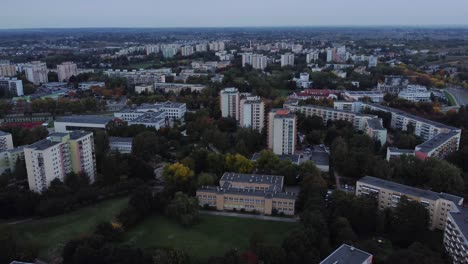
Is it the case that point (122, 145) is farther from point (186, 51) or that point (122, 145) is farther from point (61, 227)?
point (186, 51)

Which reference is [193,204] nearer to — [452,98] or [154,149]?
[154,149]

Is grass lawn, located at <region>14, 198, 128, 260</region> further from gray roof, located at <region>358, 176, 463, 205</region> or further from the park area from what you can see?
gray roof, located at <region>358, 176, 463, 205</region>

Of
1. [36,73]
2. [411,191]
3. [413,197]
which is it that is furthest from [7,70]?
[413,197]

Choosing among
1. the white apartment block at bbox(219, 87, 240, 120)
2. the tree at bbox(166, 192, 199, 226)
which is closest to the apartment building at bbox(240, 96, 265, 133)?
the white apartment block at bbox(219, 87, 240, 120)

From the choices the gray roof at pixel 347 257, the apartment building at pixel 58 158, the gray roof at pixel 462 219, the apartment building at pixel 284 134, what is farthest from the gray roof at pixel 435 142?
the apartment building at pixel 58 158

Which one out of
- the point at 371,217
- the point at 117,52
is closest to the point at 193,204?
the point at 371,217

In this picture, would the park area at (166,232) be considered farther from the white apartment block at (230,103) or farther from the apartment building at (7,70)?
the apartment building at (7,70)
